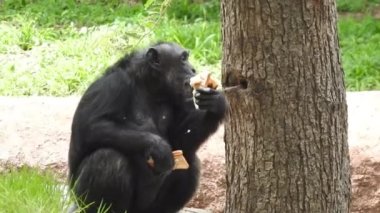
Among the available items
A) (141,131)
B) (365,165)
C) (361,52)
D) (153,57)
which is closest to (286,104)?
(141,131)

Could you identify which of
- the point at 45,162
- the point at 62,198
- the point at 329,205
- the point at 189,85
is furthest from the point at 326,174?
the point at 45,162

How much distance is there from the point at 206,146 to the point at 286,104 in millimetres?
1982

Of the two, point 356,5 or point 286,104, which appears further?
point 356,5

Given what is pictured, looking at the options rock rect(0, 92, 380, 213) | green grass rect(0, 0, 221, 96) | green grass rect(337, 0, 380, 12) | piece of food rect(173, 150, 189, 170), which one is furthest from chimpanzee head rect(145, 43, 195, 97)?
green grass rect(337, 0, 380, 12)

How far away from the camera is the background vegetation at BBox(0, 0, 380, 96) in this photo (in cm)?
859

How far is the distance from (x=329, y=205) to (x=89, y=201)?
4.24ft

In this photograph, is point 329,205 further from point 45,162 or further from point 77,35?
point 77,35

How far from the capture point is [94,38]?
30.0 feet

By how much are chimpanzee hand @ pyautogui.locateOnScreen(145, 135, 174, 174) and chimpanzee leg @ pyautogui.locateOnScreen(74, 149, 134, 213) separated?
17 cm

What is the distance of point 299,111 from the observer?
14.9ft

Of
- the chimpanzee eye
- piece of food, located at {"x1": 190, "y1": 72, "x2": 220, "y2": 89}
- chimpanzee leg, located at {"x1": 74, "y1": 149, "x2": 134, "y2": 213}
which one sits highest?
the chimpanzee eye

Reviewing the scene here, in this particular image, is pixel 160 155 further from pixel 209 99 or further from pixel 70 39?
pixel 70 39

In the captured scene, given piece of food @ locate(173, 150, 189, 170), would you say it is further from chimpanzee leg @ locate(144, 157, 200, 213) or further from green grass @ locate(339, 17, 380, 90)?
green grass @ locate(339, 17, 380, 90)

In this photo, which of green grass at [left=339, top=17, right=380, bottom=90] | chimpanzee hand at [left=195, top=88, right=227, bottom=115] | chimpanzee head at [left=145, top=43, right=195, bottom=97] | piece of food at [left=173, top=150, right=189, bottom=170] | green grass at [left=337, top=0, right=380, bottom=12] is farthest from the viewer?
green grass at [left=337, top=0, right=380, bottom=12]
